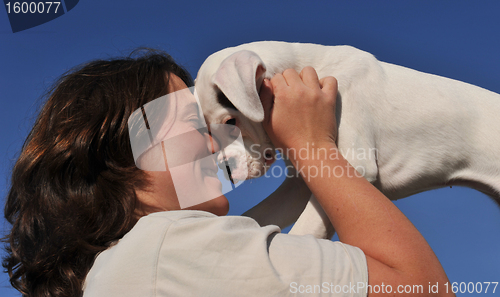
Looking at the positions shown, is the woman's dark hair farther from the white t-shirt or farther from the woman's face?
the white t-shirt

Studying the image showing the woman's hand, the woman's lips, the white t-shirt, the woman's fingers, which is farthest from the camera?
the woman's lips

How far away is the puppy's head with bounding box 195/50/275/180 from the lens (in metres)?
1.62

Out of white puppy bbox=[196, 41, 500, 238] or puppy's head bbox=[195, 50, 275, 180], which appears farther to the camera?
white puppy bbox=[196, 41, 500, 238]

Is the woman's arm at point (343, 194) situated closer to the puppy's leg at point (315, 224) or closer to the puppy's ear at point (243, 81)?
the puppy's ear at point (243, 81)

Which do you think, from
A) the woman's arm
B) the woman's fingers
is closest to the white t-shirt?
the woman's arm

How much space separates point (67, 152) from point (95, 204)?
0.25 m

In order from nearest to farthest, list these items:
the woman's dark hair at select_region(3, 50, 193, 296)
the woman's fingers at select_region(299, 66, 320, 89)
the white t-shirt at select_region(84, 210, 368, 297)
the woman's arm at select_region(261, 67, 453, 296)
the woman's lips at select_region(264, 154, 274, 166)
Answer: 1. the white t-shirt at select_region(84, 210, 368, 297)
2. the woman's arm at select_region(261, 67, 453, 296)
3. the woman's dark hair at select_region(3, 50, 193, 296)
4. the woman's fingers at select_region(299, 66, 320, 89)
5. the woman's lips at select_region(264, 154, 274, 166)

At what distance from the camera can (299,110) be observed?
1602mm

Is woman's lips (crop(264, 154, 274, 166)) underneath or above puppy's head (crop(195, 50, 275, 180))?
underneath

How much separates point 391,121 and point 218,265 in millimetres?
1440

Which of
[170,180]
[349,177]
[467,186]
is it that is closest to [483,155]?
[467,186]

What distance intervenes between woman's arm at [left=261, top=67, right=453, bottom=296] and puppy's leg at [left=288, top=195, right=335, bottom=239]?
28 cm

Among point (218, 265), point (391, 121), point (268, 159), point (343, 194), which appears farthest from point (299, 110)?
point (218, 265)

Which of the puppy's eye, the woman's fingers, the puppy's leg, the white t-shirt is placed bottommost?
the puppy's leg
